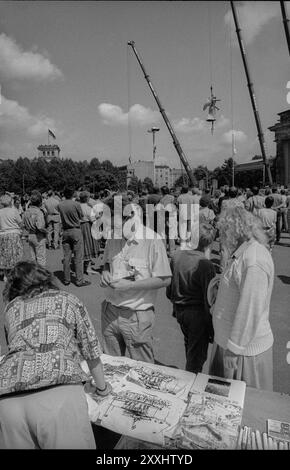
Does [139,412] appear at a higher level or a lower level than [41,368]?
lower

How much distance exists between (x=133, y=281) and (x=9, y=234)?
491cm

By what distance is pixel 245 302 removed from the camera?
212cm

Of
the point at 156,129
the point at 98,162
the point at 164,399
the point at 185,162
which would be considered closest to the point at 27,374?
the point at 164,399

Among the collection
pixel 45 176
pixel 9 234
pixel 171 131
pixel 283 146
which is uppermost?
pixel 283 146

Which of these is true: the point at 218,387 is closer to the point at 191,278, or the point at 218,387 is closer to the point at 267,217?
the point at 191,278

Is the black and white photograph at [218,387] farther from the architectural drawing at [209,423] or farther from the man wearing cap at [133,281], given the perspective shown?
the man wearing cap at [133,281]

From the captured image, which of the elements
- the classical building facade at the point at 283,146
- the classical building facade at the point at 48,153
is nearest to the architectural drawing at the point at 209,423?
the classical building facade at the point at 283,146

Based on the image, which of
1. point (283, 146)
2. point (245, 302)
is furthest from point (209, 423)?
point (283, 146)

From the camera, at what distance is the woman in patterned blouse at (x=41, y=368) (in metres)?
1.69

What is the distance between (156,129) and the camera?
24.9 metres

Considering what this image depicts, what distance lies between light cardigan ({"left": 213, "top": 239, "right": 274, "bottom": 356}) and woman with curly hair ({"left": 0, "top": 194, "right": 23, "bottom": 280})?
5.47m

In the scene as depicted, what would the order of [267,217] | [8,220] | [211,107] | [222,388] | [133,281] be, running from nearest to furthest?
[222,388]
[133,281]
[8,220]
[267,217]
[211,107]

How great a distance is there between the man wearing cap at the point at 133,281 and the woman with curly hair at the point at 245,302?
57 centimetres
